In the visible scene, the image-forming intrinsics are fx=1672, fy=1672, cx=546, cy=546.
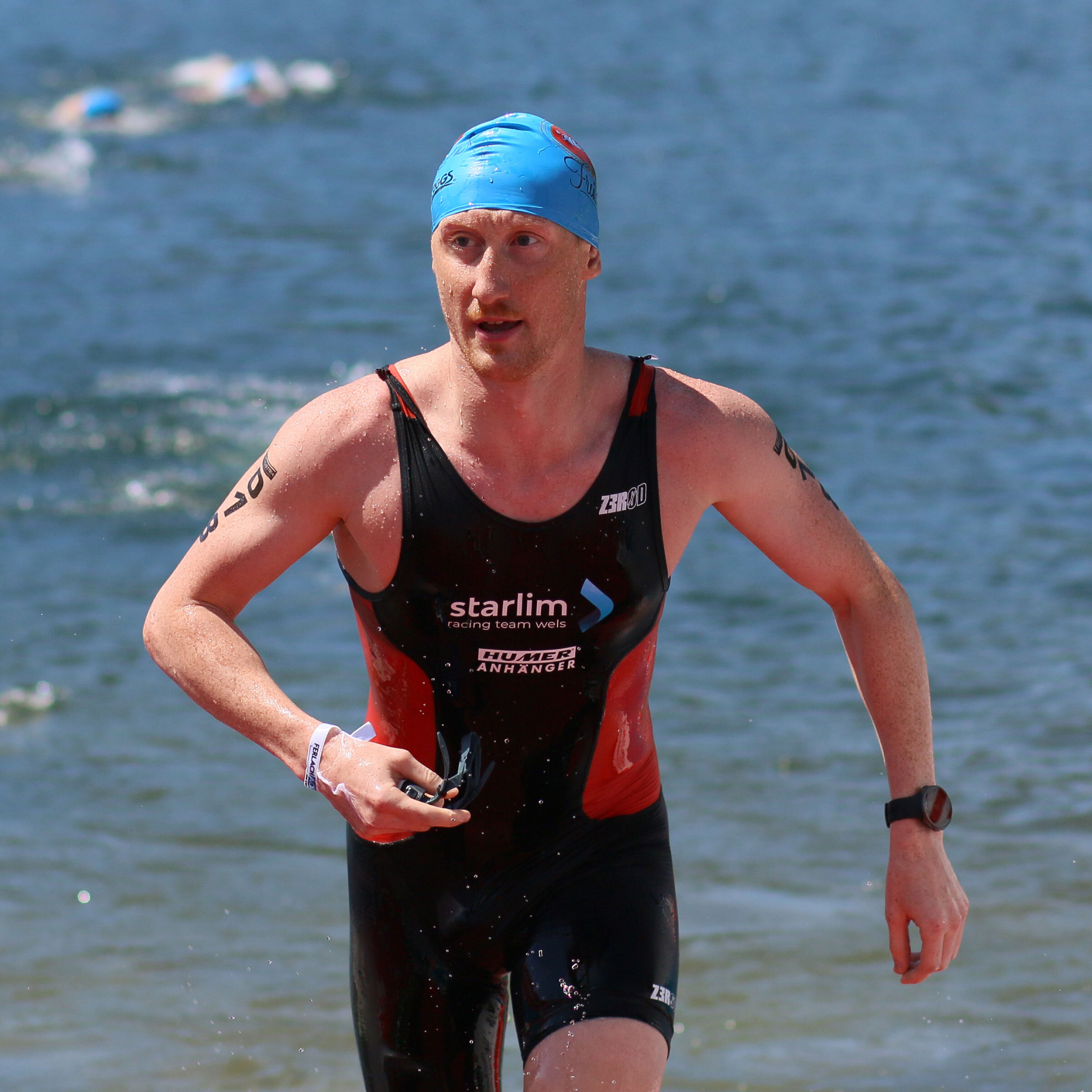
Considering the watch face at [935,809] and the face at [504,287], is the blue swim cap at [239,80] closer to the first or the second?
the face at [504,287]

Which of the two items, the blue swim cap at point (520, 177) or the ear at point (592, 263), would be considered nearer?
the blue swim cap at point (520, 177)

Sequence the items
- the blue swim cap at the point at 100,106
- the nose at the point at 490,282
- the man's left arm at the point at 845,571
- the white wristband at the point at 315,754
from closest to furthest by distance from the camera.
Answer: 1. the white wristband at the point at 315,754
2. the nose at the point at 490,282
3. the man's left arm at the point at 845,571
4. the blue swim cap at the point at 100,106

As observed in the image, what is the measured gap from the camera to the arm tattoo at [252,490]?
330 centimetres

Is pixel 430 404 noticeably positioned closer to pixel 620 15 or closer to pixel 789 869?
pixel 789 869

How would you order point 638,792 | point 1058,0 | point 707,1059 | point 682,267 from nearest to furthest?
point 638,792
point 707,1059
point 682,267
point 1058,0

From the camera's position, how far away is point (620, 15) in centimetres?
3812

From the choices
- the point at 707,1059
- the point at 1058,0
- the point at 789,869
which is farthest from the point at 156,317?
the point at 1058,0

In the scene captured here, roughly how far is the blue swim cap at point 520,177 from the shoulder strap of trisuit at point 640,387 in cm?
28

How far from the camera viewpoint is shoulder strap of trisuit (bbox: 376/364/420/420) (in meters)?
3.33

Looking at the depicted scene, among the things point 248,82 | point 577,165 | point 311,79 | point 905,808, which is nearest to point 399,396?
point 577,165

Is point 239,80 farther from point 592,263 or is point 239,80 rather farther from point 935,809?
point 935,809

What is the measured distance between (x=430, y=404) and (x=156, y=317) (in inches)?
541

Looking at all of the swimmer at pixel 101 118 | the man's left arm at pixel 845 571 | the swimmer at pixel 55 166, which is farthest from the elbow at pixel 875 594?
the swimmer at pixel 101 118

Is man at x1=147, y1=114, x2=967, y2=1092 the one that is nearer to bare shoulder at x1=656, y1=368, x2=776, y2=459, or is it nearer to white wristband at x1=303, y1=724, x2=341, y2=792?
bare shoulder at x1=656, y1=368, x2=776, y2=459
